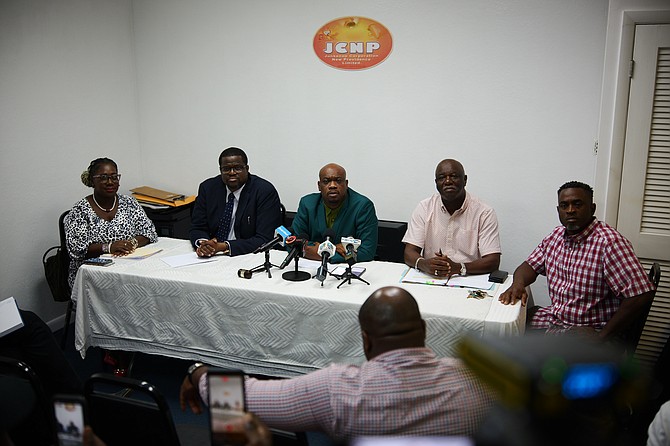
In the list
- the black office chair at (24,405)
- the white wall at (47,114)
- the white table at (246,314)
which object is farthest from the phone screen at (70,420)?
the white wall at (47,114)

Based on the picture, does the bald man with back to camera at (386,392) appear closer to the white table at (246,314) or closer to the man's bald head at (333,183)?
the white table at (246,314)

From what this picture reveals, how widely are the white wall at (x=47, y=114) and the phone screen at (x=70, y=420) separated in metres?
2.98

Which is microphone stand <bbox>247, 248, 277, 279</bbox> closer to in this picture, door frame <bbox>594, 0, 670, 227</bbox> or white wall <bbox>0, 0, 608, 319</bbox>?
white wall <bbox>0, 0, 608, 319</bbox>

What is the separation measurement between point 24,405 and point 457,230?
2.28m

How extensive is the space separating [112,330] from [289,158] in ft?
6.40

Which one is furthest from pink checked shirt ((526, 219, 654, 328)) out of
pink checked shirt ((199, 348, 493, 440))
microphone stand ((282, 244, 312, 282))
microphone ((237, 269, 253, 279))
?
microphone ((237, 269, 253, 279))

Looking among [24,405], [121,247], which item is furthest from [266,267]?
[24,405]

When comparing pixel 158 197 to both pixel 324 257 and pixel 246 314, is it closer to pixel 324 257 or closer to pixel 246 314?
pixel 246 314

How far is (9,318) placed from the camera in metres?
2.61

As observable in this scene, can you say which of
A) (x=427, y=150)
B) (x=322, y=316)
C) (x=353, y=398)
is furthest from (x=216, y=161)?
(x=353, y=398)

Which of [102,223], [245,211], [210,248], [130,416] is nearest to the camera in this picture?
[130,416]

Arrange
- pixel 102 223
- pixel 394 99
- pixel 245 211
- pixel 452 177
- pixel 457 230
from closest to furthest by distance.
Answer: pixel 452 177, pixel 457 230, pixel 102 223, pixel 245 211, pixel 394 99

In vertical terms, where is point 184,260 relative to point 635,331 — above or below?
above

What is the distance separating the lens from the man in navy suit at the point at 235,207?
144 inches
